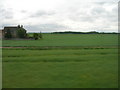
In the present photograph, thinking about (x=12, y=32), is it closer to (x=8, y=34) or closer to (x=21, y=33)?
(x=8, y=34)

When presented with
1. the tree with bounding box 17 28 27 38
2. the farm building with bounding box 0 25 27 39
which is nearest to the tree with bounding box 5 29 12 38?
the farm building with bounding box 0 25 27 39

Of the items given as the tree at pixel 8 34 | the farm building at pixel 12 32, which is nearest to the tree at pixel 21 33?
the farm building at pixel 12 32

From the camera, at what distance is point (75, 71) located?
1121 cm

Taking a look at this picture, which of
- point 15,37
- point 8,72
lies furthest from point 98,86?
point 15,37

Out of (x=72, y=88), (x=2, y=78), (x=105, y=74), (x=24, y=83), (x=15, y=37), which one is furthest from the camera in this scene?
(x=15, y=37)

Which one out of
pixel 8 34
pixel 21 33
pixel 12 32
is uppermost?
pixel 12 32

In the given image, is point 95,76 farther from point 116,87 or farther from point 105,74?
point 116,87

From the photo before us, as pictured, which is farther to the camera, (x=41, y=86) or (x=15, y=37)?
(x=15, y=37)

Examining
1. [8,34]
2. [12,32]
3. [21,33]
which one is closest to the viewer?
[21,33]

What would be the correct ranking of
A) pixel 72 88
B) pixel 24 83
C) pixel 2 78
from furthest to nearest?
1. pixel 2 78
2. pixel 24 83
3. pixel 72 88

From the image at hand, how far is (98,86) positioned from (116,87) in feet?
2.23

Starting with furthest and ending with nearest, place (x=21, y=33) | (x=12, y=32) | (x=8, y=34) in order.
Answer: (x=12, y=32) < (x=8, y=34) < (x=21, y=33)

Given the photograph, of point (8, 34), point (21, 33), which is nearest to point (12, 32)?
point (8, 34)

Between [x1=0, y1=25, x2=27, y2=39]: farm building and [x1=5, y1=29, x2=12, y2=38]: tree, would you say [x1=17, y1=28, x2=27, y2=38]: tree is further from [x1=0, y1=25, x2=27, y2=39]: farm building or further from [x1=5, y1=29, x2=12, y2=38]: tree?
[x1=5, y1=29, x2=12, y2=38]: tree
